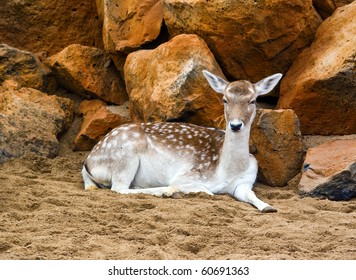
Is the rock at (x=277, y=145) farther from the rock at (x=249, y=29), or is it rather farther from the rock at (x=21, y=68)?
the rock at (x=21, y=68)

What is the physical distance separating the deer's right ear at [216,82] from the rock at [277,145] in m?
0.57

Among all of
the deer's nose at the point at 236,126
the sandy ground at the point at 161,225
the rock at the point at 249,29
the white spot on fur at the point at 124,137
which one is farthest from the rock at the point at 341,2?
the white spot on fur at the point at 124,137

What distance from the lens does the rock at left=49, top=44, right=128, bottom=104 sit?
38.1 ft

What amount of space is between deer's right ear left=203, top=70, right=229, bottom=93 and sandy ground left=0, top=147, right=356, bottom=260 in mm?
1243

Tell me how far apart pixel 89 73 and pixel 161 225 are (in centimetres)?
457

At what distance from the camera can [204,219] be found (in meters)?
7.84

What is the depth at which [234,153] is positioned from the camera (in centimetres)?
938

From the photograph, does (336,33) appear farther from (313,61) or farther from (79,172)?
(79,172)

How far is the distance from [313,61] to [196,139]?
173cm

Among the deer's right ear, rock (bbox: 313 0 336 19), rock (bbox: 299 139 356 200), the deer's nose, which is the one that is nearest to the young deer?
the deer's right ear

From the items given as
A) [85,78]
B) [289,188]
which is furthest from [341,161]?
[85,78]

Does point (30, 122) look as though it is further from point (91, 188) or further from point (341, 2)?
point (341, 2)

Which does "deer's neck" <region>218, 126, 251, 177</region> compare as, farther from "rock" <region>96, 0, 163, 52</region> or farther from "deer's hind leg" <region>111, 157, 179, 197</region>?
"rock" <region>96, 0, 163, 52</region>

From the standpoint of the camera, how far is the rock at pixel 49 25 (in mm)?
12430
